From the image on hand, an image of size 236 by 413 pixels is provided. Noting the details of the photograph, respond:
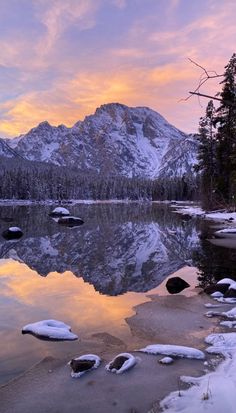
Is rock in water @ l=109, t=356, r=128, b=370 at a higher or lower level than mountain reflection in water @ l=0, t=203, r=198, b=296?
higher

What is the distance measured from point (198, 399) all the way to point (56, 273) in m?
13.8

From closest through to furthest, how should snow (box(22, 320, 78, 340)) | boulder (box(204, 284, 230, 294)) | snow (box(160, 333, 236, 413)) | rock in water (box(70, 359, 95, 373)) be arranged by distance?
snow (box(160, 333, 236, 413)) < rock in water (box(70, 359, 95, 373)) < snow (box(22, 320, 78, 340)) < boulder (box(204, 284, 230, 294))

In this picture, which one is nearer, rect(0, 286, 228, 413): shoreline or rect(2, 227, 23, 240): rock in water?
rect(0, 286, 228, 413): shoreline

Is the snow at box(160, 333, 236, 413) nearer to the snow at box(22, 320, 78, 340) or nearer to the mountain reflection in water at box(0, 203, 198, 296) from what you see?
the snow at box(22, 320, 78, 340)

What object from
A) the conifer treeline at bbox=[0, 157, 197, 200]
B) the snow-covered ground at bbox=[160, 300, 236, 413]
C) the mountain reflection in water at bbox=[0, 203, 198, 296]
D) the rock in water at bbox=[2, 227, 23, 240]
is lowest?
the mountain reflection in water at bbox=[0, 203, 198, 296]

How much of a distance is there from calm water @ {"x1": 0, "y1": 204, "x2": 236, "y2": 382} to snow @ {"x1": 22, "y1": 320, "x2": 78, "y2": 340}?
0.27m

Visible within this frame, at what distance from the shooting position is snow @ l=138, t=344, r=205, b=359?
8.75 meters

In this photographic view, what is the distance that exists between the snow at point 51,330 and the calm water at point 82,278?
27 cm

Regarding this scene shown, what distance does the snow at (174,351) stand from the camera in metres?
8.75

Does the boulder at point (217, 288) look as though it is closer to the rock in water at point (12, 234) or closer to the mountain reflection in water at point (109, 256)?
the mountain reflection in water at point (109, 256)

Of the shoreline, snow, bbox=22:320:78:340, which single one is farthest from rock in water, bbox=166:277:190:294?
snow, bbox=22:320:78:340

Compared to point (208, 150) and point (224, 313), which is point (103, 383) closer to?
point (224, 313)

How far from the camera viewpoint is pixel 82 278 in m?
18.2

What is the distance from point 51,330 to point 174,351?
327cm
